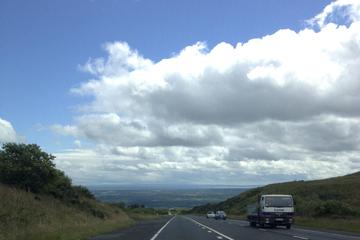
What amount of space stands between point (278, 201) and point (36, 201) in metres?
17.2

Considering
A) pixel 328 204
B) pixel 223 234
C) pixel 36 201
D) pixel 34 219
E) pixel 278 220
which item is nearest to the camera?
pixel 34 219

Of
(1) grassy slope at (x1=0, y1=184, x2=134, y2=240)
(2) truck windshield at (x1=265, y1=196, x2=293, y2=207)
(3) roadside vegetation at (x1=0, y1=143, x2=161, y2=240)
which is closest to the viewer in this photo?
(1) grassy slope at (x1=0, y1=184, x2=134, y2=240)

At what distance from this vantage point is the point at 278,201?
42.6 m

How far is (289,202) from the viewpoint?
42625 millimetres

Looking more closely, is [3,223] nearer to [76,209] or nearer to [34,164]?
[34,164]

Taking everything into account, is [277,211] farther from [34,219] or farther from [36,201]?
[34,219]

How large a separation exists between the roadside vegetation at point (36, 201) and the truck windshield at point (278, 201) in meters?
11.9

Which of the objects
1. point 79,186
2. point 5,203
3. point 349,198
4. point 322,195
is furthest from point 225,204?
point 5,203

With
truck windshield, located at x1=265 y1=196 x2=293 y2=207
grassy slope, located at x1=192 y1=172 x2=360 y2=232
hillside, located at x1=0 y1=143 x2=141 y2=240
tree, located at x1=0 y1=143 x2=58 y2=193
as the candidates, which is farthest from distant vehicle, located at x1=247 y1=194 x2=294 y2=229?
tree, located at x1=0 y1=143 x2=58 y2=193

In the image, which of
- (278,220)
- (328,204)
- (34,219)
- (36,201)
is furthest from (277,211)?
(328,204)

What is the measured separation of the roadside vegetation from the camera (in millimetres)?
27094

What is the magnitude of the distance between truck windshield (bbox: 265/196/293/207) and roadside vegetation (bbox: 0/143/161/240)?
11874 mm

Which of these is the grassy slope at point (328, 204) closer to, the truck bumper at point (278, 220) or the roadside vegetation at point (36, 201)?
the truck bumper at point (278, 220)

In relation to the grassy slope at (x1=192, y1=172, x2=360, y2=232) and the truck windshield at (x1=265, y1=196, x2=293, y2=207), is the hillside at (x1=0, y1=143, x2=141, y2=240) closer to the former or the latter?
the truck windshield at (x1=265, y1=196, x2=293, y2=207)
